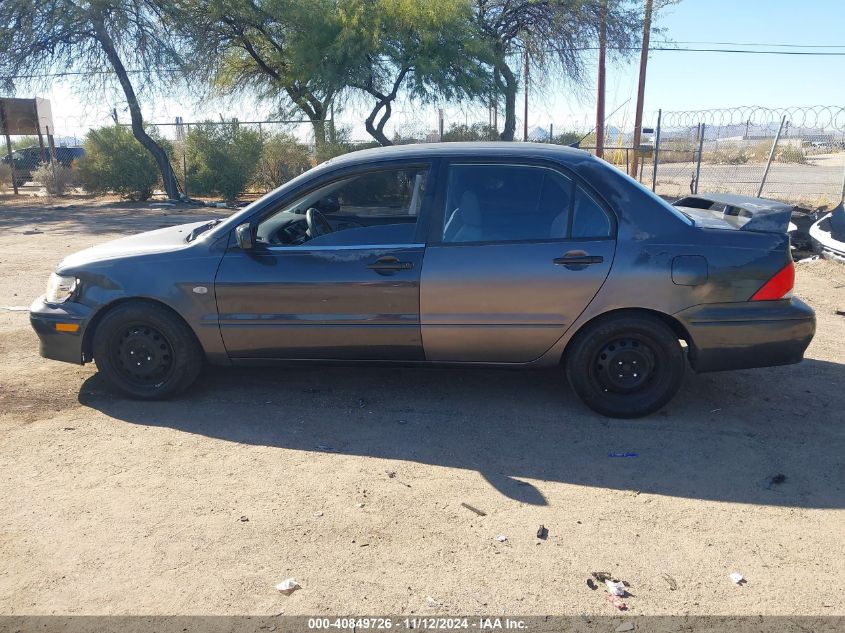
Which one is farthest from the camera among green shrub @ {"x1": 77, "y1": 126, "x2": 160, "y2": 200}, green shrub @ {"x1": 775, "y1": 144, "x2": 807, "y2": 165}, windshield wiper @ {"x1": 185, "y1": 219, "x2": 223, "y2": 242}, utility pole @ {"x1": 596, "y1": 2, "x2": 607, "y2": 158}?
green shrub @ {"x1": 775, "y1": 144, "x2": 807, "y2": 165}

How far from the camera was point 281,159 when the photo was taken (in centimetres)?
2033

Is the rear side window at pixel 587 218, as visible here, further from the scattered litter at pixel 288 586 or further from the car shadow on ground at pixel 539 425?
the scattered litter at pixel 288 586

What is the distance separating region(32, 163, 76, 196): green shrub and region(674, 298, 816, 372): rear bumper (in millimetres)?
22081

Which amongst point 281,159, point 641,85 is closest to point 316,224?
point 281,159

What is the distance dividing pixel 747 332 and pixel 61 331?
15.0 ft

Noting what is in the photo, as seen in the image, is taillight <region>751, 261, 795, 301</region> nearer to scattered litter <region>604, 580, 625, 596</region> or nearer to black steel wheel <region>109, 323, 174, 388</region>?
scattered litter <region>604, 580, 625, 596</region>

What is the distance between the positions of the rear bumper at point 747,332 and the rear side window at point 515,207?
2.75 ft

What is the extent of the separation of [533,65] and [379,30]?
6.25 metres

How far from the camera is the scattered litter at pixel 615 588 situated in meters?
2.93

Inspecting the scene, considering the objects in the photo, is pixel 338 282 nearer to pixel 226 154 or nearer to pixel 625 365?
pixel 625 365

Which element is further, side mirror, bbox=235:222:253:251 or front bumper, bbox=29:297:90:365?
front bumper, bbox=29:297:90:365

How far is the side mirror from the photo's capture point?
4.58m

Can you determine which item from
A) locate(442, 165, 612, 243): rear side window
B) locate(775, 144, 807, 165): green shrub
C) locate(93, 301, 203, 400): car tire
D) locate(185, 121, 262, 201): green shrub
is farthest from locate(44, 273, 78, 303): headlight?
locate(775, 144, 807, 165): green shrub

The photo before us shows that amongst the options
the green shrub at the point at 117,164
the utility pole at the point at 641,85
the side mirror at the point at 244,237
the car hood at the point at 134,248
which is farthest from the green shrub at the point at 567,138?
the side mirror at the point at 244,237
